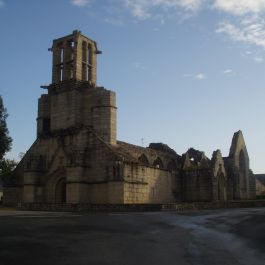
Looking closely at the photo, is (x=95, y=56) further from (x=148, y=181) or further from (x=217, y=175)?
(x=217, y=175)

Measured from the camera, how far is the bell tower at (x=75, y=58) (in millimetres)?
35281

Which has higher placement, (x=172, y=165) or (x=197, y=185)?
(x=172, y=165)

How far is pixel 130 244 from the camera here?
10.8 meters

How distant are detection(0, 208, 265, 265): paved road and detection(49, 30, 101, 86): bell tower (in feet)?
73.7

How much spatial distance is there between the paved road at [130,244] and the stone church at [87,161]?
1557cm

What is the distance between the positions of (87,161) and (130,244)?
21.1 metres

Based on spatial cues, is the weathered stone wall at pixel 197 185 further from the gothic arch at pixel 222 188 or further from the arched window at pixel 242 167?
the arched window at pixel 242 167

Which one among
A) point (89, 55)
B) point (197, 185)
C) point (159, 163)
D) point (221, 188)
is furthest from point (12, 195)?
point (221, 188)

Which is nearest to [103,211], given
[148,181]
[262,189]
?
[148,181]

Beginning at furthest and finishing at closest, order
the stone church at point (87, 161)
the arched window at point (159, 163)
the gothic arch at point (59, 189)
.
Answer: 1. the arched window at point (159, 163)
2. the gothic arch at point (59, 189)
3. the stone church at point (87, 161)

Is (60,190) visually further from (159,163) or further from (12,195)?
(159,163)

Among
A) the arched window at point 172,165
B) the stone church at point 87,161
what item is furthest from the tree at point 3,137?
the arched window at point 172,165

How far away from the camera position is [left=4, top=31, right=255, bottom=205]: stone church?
101 ft

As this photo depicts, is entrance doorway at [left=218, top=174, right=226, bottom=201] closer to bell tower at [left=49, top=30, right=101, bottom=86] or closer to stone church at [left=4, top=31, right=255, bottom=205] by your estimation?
stone church at [left=4, top=31, right=255, bottom=205]
